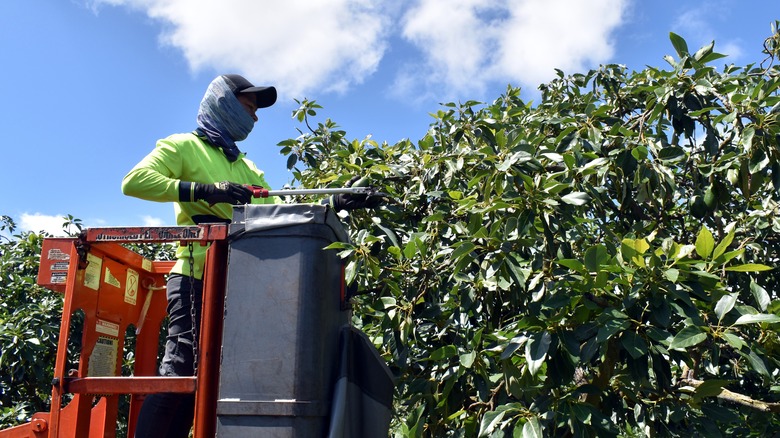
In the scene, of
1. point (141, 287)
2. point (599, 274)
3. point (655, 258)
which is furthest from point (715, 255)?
point (141, 287)

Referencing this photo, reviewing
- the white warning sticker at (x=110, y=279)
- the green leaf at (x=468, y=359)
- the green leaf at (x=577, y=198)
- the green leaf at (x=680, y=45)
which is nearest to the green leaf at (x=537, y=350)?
the green leaf at (x=468, y=359)

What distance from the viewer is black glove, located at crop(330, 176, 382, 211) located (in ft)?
10.9

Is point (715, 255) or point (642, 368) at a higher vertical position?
point (715, 255)

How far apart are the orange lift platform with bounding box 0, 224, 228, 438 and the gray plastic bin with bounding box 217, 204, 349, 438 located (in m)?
0.15

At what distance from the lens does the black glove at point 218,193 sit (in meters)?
2.86

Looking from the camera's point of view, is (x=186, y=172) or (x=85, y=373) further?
(x=186, y=172)

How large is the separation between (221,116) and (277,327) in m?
1.33

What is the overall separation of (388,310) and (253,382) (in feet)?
3.12

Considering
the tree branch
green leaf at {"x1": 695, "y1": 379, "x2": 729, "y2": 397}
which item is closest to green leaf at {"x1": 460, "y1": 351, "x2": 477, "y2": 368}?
green leaf at {"x1": 695, "y1": 379, "x2": 729, "y2": 397}

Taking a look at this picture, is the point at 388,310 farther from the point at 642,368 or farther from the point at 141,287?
the point at 141,287

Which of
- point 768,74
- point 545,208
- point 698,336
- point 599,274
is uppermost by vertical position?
point 768,74

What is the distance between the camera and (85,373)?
9.32ft

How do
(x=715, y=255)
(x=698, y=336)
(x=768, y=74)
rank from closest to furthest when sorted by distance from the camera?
(x=698, y=336), (x=715, y=255), (x=768, y=74)

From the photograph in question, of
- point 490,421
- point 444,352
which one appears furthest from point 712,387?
point 444,352
